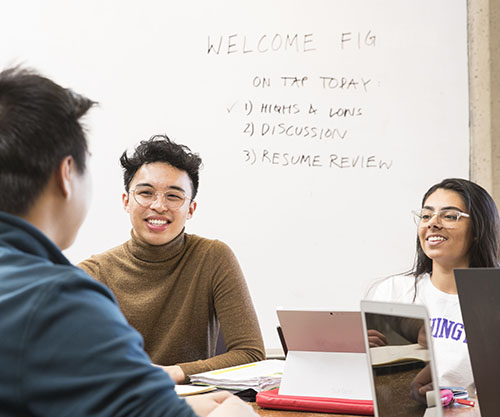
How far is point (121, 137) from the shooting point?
2.69 meters

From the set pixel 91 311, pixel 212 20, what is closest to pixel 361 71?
pixel 212 20

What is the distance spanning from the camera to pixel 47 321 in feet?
2.38

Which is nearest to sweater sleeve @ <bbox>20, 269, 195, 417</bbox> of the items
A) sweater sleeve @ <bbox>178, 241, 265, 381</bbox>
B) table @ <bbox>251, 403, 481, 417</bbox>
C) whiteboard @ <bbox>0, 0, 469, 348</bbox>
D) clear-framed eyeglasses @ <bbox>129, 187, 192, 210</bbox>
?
table @ <bbox>251, 403, 481, 417</bbox>

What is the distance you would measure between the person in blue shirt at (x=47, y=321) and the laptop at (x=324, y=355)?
0.74m

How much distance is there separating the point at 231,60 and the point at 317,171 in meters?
0.56

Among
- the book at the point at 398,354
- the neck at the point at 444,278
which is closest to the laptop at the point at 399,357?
the book at the point at 398,354

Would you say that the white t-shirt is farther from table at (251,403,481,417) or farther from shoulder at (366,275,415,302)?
table at (251,403,481,417)

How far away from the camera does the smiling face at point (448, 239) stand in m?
2.19

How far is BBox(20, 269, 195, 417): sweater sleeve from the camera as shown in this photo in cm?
72

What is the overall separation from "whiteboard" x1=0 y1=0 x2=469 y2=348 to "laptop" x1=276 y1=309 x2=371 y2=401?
1.07m

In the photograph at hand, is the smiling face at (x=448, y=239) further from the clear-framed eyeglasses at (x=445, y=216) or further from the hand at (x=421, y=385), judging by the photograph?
the hand at (x=421, y=385)

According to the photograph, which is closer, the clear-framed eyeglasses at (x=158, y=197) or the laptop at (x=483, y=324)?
the laptop at (x=483, y=324)

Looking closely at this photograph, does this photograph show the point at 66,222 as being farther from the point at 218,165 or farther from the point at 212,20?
the point at 212,20

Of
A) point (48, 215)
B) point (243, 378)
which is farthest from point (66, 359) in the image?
point (243, 378)
